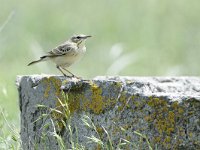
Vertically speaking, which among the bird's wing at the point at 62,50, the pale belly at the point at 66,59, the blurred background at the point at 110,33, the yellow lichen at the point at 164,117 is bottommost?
the yellow lichen at the point at 164,117

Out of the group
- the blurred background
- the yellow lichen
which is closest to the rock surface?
the yellow lichen

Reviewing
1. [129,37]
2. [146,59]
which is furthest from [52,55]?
[129,37]

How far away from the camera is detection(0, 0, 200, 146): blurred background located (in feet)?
48.7

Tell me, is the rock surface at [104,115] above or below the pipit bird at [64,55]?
below

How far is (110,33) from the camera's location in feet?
56.2

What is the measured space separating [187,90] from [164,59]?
7663 mm

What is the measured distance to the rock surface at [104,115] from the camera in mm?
6258

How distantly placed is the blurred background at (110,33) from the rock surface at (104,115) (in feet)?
18.2

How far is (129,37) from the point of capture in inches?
665

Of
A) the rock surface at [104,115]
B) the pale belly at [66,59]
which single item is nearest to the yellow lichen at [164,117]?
the rock surface at [104,115]

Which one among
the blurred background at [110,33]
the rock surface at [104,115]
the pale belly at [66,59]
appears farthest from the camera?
the blurred background at [110,33]

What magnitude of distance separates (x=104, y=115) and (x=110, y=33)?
1039cm

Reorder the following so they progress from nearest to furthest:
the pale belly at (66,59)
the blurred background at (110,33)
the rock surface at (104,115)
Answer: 1. the rock surface at (104,115)
2. the pale belly at (66,59)
3. the blurred background at (110,33)

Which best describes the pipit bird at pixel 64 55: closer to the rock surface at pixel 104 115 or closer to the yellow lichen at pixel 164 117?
the rock surface at pixel 104 115
